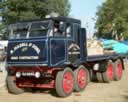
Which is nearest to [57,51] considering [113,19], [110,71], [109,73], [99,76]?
[99,76]

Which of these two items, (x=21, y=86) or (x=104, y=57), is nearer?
(x=21, y=86)

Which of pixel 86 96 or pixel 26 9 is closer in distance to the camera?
pixel 86 96

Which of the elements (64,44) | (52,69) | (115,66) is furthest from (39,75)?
(115,66)

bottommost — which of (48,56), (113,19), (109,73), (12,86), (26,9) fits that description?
(12,86)

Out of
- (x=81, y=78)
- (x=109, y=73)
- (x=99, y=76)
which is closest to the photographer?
(x=81, y=78)

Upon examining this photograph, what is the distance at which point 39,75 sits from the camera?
44.0ft

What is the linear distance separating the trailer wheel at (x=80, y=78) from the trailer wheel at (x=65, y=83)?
0.38 m

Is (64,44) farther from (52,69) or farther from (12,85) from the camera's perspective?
(12,85)

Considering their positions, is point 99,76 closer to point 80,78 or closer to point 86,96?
point 80,78

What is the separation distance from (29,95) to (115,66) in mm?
5611

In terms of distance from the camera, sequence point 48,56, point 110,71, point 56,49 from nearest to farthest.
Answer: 1. point 48,56
2. point 56,49
3. point 110,71

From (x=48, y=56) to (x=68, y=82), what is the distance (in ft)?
4.41

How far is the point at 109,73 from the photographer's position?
18.0 m

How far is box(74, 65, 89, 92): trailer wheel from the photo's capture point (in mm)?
14375
